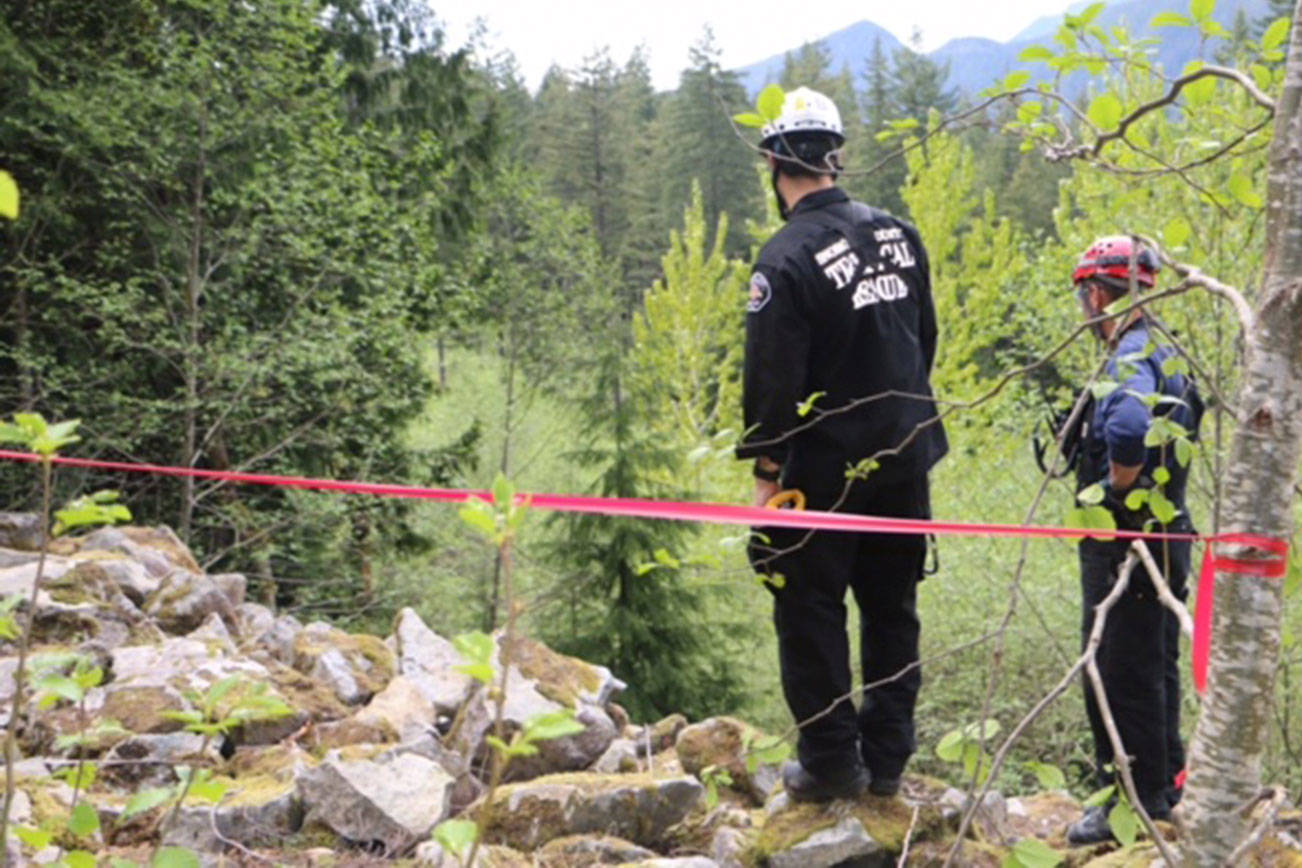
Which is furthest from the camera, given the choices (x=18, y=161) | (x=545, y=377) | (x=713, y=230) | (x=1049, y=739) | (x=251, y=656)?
(x=713, y=230)

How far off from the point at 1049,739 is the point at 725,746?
7044mm

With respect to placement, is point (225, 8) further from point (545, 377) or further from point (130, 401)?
point (545, 377)

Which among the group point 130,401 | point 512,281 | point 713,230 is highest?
point 713,230

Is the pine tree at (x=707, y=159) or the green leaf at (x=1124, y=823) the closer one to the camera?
the green leaf at (x=1124, y=823)

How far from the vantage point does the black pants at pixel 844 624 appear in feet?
11.3

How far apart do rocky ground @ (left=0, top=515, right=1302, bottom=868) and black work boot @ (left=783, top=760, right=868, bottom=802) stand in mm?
44

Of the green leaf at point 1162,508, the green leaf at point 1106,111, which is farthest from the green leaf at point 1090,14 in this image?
the green leaf at point 1162,508

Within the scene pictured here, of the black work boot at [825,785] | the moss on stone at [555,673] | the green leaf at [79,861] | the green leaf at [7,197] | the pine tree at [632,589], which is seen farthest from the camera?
the pine tree at [632,589]

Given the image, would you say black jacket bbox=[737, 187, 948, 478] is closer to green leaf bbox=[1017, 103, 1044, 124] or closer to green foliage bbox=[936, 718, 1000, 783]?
green leaf bbox=[1017, 103, 1044, 124]

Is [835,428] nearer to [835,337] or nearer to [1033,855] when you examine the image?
[835,337]

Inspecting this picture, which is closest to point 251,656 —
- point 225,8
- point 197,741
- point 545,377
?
point 197,741

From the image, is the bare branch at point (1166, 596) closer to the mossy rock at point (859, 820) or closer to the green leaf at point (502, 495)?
the green leaf at point (502, 495)

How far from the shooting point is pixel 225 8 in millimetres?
9961

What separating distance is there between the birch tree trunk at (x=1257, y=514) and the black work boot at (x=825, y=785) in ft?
6.44
